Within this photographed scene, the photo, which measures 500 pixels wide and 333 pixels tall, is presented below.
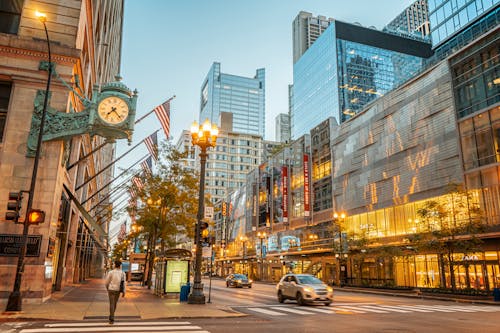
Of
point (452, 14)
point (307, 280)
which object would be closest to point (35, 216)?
point (307, 280)

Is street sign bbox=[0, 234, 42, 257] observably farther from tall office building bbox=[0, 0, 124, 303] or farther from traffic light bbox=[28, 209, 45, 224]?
traffic light bbox=[28, 209, 45, 224]

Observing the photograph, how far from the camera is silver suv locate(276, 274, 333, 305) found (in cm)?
1973

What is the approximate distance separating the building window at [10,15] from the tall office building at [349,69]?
326ft

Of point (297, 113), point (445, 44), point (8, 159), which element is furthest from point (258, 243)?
point (297, 113)

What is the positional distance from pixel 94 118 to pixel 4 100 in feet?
14.6

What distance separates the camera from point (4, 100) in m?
18.3

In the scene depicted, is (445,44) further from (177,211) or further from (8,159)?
(8,159)

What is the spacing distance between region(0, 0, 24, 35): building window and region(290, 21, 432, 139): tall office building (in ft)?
326

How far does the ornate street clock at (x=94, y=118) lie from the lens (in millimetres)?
17625

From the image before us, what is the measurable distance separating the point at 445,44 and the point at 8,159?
64.2 metres

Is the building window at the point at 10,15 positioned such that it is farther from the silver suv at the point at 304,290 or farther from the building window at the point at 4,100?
the silver suv at the point at 304,290

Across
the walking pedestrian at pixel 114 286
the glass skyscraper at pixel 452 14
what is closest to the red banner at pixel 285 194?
the glass skyscraper at pixel 452 14

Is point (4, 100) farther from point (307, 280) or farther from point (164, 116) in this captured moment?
point (307, 280)

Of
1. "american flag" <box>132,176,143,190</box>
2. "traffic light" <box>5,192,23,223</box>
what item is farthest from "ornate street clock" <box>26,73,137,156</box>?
"american flag" <box>132,176,143,190</box>
